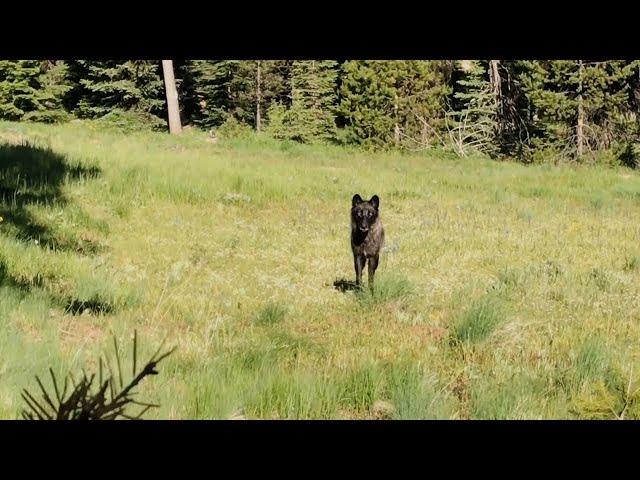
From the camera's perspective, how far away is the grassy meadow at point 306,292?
3764mm

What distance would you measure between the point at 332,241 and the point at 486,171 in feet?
40.2

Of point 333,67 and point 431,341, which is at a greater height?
point 333,67

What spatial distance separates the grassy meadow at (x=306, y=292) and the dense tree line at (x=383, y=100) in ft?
39.7

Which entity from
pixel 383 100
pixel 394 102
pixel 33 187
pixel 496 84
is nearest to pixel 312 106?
pixel 383 100

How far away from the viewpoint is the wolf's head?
24.1ft

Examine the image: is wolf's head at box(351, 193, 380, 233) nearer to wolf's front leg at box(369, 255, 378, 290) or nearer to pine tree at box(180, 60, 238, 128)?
wolf's front leg at box(369, 255, 378, 290)

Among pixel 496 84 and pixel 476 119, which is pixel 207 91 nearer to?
pixel 476 119

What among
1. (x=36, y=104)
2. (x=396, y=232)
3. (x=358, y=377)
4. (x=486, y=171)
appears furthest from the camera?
(x=36, y=104)

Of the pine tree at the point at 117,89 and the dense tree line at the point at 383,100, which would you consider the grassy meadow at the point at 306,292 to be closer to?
the dense tree line at the point at 383,100

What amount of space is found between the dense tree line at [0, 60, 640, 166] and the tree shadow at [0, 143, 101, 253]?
17.1 m

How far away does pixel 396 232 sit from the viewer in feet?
36.8
